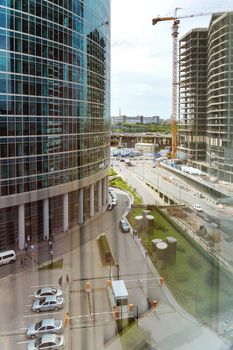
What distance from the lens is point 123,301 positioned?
267 centimetres

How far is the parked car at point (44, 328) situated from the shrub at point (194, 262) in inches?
45.6

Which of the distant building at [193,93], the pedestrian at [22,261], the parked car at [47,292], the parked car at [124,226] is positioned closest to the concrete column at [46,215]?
the pedestrian at [22,261]

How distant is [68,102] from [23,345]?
9.61 feet

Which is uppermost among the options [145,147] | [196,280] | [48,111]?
[48,111]

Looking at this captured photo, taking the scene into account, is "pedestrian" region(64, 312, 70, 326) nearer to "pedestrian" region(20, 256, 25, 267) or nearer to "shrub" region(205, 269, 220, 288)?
"shrub" region(205, 269, 220, 288)

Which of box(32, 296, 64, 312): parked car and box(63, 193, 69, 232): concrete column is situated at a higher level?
box(63, 193, 69, 232): concrete column

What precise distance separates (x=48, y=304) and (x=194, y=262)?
49.4 inches

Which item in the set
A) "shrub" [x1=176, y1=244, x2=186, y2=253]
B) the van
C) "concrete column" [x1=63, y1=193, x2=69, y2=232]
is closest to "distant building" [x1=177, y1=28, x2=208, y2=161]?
"concrete column" [x1=63, y1=193, x2=69, y2=232]

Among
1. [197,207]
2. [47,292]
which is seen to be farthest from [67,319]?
[197,207]

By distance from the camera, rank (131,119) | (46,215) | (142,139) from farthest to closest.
Answer: (142,139)
(131,119)
(46,215)

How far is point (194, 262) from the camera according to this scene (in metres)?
3.02

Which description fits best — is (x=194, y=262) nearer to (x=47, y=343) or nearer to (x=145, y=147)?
(x=47, y=343)

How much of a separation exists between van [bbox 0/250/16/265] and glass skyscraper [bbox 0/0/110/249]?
0.92 ft

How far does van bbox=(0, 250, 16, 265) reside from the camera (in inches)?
145
